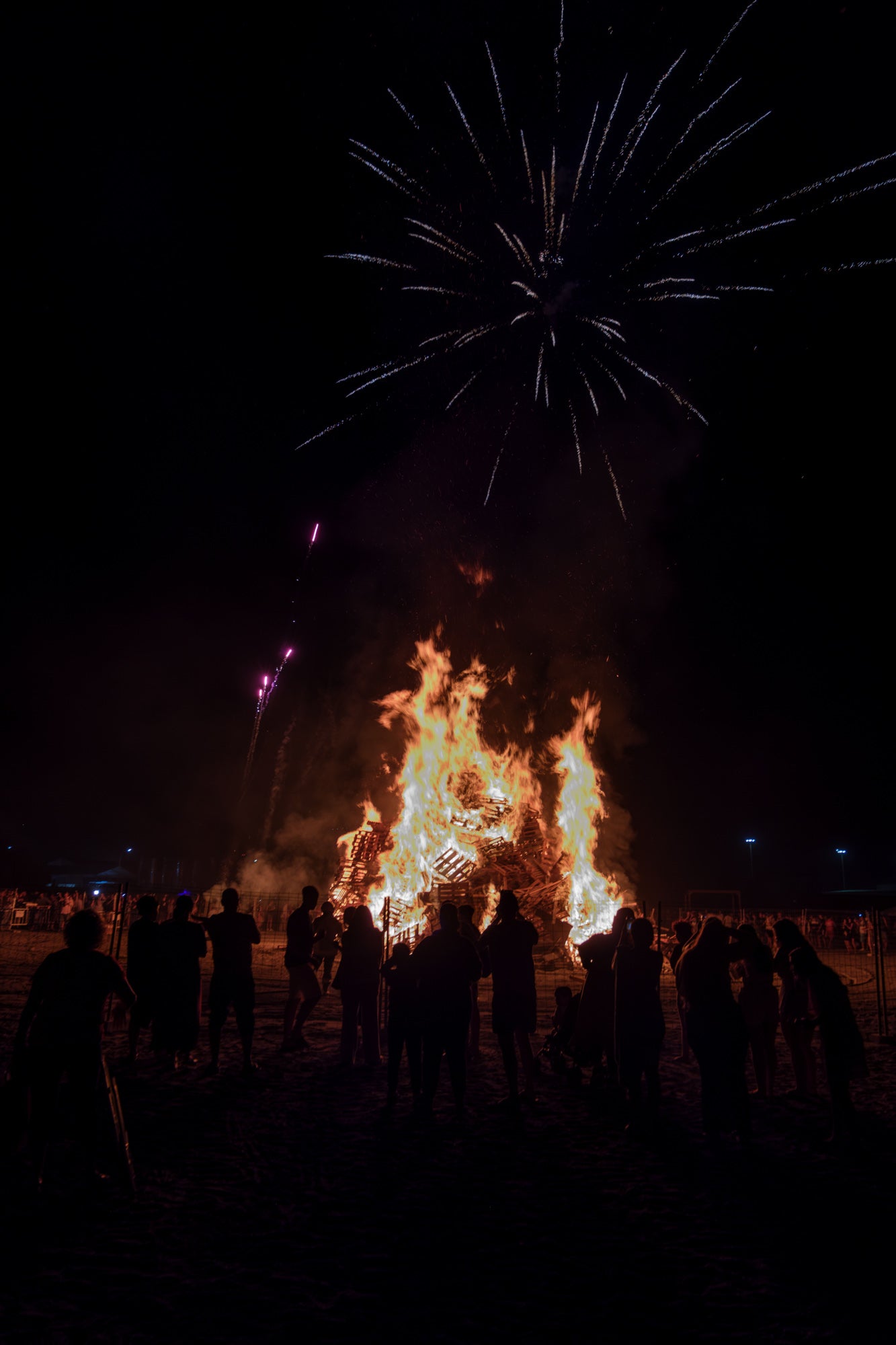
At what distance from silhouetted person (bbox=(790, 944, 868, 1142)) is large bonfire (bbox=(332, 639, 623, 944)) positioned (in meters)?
16.1

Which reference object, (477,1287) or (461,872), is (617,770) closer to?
(461,872)

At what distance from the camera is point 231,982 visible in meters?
8.57

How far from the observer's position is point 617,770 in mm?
53625

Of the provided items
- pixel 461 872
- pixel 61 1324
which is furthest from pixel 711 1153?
pixel 461 872

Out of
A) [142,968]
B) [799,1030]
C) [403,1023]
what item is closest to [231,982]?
[142,968]

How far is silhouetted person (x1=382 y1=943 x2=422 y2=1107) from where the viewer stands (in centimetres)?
745

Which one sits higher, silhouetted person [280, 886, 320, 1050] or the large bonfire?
the large bonfire

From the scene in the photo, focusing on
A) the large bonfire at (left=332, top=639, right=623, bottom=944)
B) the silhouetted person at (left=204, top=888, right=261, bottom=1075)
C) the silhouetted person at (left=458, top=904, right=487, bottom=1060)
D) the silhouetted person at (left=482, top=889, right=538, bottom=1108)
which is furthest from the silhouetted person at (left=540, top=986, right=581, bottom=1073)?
the large bonfire at (left=332, top=639, right=623, bottom=944)

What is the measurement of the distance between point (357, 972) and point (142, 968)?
7.49ft

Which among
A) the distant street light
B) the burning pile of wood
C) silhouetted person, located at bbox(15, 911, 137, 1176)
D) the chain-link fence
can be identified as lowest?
the chain-link fence

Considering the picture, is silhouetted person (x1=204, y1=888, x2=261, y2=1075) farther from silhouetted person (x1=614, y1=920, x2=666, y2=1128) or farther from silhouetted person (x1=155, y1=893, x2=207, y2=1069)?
silhouetted person (x1=614, y1=920, x2=666, y2=1128)

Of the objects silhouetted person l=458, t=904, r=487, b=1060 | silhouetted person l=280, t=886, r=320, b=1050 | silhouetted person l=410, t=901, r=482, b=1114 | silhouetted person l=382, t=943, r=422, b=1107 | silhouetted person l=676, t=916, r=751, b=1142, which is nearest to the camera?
silhouetted person l=676, t=916, r=751, b=1142

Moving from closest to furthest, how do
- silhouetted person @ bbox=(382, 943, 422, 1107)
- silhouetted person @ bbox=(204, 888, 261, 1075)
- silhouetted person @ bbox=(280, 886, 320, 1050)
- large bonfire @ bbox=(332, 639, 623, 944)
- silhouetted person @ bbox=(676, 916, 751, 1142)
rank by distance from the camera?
silhouetted person @ bbox=(676, 916, 751, 1142) < silhouetted person @ bbox=(382, 943, 422, 1107) < silhouetted person @ bbox=(204, 888, 261, 1075) < silhouetted person @ bbox=(280, 886, 320, 1050) < large bonfire @ bbox=(332, 639, 623, 944)

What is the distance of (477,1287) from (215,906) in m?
28.5
